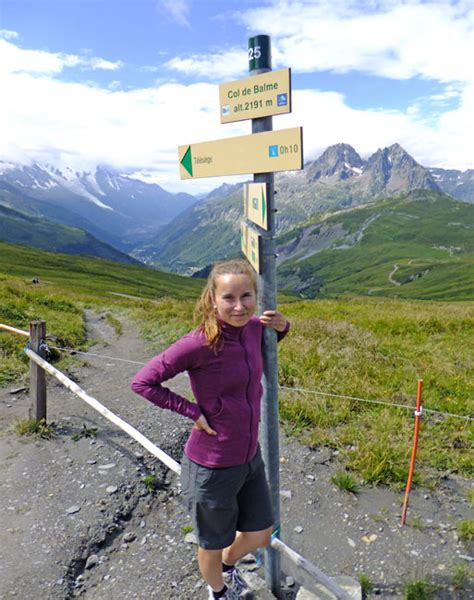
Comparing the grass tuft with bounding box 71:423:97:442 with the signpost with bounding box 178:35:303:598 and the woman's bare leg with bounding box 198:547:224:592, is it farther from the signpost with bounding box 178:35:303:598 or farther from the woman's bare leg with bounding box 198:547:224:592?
the signpost with bounding box 178:35:303:598

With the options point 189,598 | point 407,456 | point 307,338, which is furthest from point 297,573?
point 307,338

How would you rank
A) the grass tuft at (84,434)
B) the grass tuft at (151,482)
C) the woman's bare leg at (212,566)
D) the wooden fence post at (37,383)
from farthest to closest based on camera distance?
the wooden fence post at (37,383) < the grass tuft at (84,434) < the grass tuft at (151,482) < the woman's bare leg at (212,566)

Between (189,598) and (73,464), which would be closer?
(189,598)

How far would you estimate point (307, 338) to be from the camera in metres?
13.2

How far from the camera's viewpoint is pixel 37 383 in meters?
7.89

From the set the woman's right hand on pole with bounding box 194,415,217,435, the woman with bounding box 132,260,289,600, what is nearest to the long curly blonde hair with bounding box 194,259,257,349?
the woman with bounding box 132,260,289,600

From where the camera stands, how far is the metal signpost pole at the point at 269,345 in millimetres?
3674

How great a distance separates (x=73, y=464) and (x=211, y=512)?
402 cm

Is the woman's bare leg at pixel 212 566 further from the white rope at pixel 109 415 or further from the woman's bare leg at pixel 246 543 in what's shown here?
the white rope at pixel 109 415

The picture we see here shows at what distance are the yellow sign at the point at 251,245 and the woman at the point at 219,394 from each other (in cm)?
10

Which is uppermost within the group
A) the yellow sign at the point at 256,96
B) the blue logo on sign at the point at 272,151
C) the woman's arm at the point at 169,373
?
the yellow sign at the point at 256,96

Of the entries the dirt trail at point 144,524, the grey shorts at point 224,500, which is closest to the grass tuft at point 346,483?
the dirt trail at point 144,524

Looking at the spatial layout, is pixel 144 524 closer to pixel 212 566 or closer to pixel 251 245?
pixel 212 566

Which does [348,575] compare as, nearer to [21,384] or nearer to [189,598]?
[189,598]
